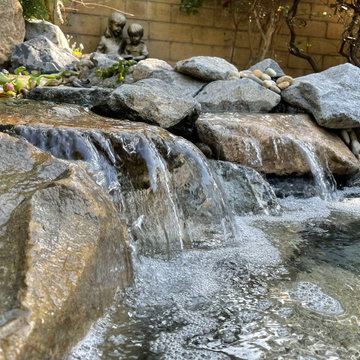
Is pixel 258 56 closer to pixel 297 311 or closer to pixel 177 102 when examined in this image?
pixel 177 102

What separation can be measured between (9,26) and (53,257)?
5316 mm

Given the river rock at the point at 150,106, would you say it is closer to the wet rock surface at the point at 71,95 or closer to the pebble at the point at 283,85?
the wet rock surface at the point at 71,95

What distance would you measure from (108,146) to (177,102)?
1100 millimetres

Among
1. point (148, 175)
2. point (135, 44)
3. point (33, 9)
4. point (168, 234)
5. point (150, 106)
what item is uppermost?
point (33, 9)

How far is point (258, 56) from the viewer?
9219mm

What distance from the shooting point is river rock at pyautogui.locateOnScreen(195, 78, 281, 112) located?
4875 mm

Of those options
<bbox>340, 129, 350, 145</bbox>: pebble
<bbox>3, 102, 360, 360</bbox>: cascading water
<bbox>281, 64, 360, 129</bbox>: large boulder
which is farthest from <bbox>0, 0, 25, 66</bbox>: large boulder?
<bbox>340, 129, 350, 145</bbox>: pebble

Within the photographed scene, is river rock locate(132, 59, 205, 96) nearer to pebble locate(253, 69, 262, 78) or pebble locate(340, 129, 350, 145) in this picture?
pebble locate(253, 69, 262, 78)

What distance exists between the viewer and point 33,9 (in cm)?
662

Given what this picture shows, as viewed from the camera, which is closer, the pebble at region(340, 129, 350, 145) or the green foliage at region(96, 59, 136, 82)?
the pebble at region(340, 129, 350, 145)

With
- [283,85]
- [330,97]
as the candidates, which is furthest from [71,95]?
[330,97]

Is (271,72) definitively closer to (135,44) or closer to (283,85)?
(283,85)

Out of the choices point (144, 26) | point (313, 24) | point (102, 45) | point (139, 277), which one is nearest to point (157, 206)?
point (139, 277)

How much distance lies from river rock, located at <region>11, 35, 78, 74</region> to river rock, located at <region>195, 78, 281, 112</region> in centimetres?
203
